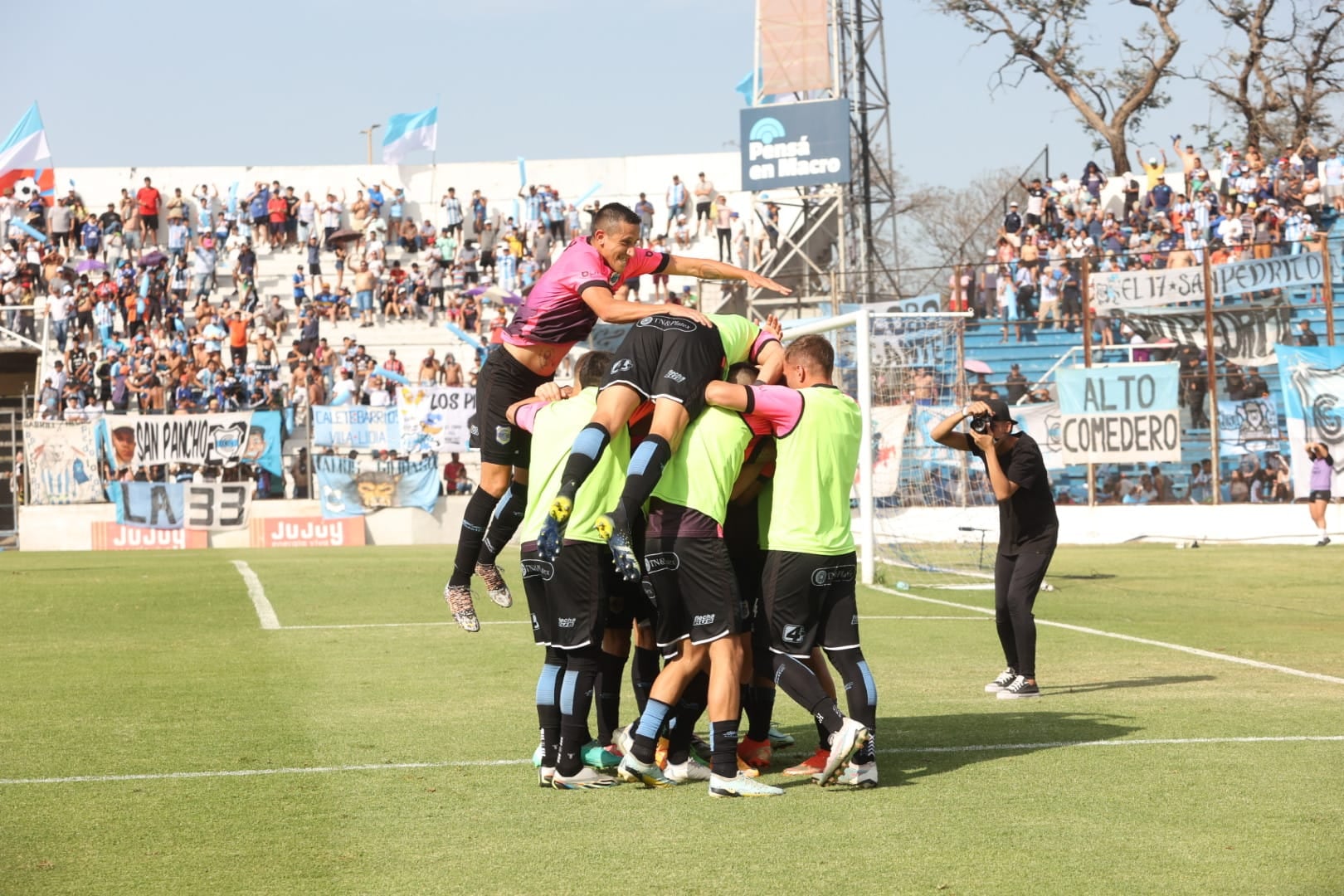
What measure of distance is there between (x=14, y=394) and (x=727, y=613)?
39.5m

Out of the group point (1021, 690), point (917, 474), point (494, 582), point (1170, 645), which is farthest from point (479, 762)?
point (917, 474)

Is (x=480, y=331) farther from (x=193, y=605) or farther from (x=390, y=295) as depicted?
(x=193, y=605)

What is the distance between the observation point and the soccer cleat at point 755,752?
7.81 metres

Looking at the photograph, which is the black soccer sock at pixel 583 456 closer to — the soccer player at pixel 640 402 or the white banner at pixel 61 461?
the soccer player at pixel 640 402

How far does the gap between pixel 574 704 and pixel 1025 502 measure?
15.3ft

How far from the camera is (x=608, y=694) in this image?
7.99 metres

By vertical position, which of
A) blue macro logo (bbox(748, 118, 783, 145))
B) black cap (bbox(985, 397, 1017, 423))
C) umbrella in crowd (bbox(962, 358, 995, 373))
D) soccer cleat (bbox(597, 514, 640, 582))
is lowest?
soccer cleat (bbox(597, 514, 640, 582))

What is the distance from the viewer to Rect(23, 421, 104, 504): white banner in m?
32.2

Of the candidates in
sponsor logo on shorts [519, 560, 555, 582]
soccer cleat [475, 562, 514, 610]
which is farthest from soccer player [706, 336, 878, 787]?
soccer cleat [475, 562, 514, 610]

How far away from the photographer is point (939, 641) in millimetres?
13594

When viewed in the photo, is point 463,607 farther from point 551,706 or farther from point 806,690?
point 806,690

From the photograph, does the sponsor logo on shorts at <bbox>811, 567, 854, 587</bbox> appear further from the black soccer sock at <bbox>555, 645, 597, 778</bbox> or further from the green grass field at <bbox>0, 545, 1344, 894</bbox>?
the black soccer sock at <bbox>555, 645, 597, 778</bbox>

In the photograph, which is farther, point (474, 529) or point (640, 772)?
point (474, 529)

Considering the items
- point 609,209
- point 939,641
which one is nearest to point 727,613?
point 609,209
